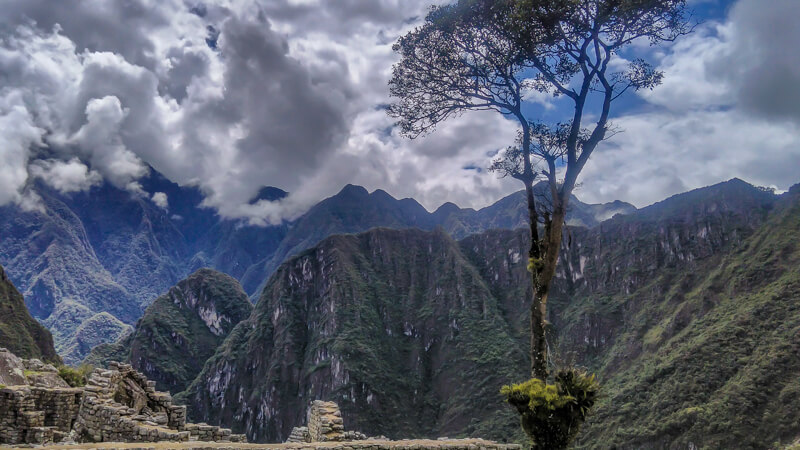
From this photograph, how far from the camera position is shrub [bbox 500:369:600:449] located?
992 centimetres

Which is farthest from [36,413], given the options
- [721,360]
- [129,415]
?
[721,360]

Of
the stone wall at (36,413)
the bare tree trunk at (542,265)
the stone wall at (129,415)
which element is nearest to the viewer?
the stone wall at (129,415)

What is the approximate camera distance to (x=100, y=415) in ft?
37.1

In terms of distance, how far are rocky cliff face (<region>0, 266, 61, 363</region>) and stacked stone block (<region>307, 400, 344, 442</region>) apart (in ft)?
318

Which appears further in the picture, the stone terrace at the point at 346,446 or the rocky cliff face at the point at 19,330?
the rocky cliff face at the point at 19,330

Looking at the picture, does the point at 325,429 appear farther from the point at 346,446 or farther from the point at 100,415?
the point at 100,415

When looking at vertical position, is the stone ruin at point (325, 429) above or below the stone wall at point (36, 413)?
below

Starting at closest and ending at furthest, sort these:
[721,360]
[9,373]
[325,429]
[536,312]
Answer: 1. [536,312]
2. [325,429]
3. [9,373]
4. [721,360]

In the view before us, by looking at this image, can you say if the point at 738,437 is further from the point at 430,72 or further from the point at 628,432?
the point at 430,72

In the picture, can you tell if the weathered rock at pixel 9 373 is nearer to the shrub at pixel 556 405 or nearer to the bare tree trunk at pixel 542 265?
the shrub at pixel 556 405

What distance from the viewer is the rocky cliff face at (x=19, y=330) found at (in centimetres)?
9093

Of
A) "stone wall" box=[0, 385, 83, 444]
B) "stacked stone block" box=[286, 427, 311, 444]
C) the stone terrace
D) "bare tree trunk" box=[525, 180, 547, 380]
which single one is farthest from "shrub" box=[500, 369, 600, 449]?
"stone wall" box=[0, 385, 83, 444]

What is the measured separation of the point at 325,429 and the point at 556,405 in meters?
5.85

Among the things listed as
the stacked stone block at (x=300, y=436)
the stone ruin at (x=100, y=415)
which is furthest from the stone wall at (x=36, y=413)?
the stacked stone block at (x=300, y=436)
